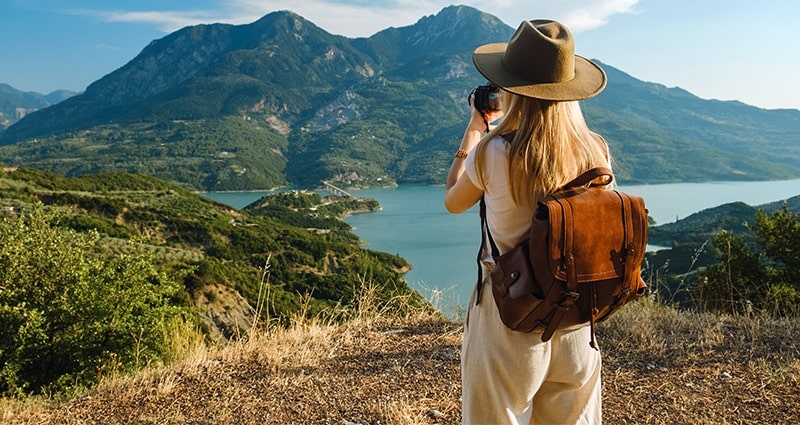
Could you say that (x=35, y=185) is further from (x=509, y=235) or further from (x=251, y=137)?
(x=251, y=137)

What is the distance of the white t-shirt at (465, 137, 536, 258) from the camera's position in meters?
1.26

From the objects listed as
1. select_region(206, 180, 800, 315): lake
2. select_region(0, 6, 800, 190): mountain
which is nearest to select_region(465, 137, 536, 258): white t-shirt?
select_region(206, 180, 800, 315): lake

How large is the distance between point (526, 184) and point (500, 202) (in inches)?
2.8

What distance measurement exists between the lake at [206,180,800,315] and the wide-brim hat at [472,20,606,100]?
2167 centimetres

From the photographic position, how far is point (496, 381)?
1.35 m

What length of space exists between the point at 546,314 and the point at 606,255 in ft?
0.60

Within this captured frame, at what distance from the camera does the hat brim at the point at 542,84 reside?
1.25 m

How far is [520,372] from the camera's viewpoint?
4.39ft

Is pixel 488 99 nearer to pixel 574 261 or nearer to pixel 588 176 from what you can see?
pixel 588 176

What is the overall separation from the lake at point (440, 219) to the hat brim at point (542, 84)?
2160 cm

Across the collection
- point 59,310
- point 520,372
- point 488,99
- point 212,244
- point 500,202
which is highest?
point 488,99

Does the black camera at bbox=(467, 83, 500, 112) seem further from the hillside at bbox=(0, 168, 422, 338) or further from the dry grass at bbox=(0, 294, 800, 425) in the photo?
the hillside at bbox=(0, 168, 422, 338)

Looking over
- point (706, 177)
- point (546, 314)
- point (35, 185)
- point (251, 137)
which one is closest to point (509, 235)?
point (546, 314)

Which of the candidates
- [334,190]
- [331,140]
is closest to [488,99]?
[334,190]
